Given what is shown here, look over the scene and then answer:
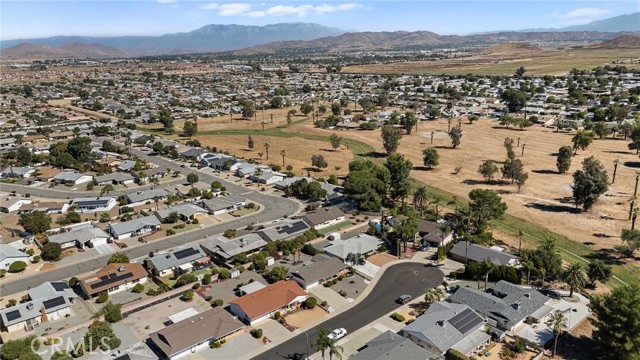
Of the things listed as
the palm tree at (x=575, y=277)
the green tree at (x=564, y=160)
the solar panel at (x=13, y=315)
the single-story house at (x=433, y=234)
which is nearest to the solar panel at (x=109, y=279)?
the solar panel at (x=13, y=315)

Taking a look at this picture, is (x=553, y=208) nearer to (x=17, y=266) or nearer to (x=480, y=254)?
(x=480, y=254)

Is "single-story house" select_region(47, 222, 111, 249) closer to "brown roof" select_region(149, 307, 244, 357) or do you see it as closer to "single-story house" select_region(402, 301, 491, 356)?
"brown roof" select_region(149, 307, 244, 357)

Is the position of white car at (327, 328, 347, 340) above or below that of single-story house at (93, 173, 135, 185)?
below

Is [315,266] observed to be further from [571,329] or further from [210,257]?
[571,329]

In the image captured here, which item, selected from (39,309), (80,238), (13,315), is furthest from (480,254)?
(80,238)

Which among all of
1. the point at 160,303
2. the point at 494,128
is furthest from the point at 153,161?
the point at 494,128

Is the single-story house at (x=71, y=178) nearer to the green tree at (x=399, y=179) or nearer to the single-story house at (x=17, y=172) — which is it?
the single-story house at (x=17, y=172)

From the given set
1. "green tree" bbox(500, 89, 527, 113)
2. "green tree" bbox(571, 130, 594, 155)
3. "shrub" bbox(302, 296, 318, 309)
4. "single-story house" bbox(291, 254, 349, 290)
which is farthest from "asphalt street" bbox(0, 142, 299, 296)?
"green tree" bbox(500, 89, 527, 113)
